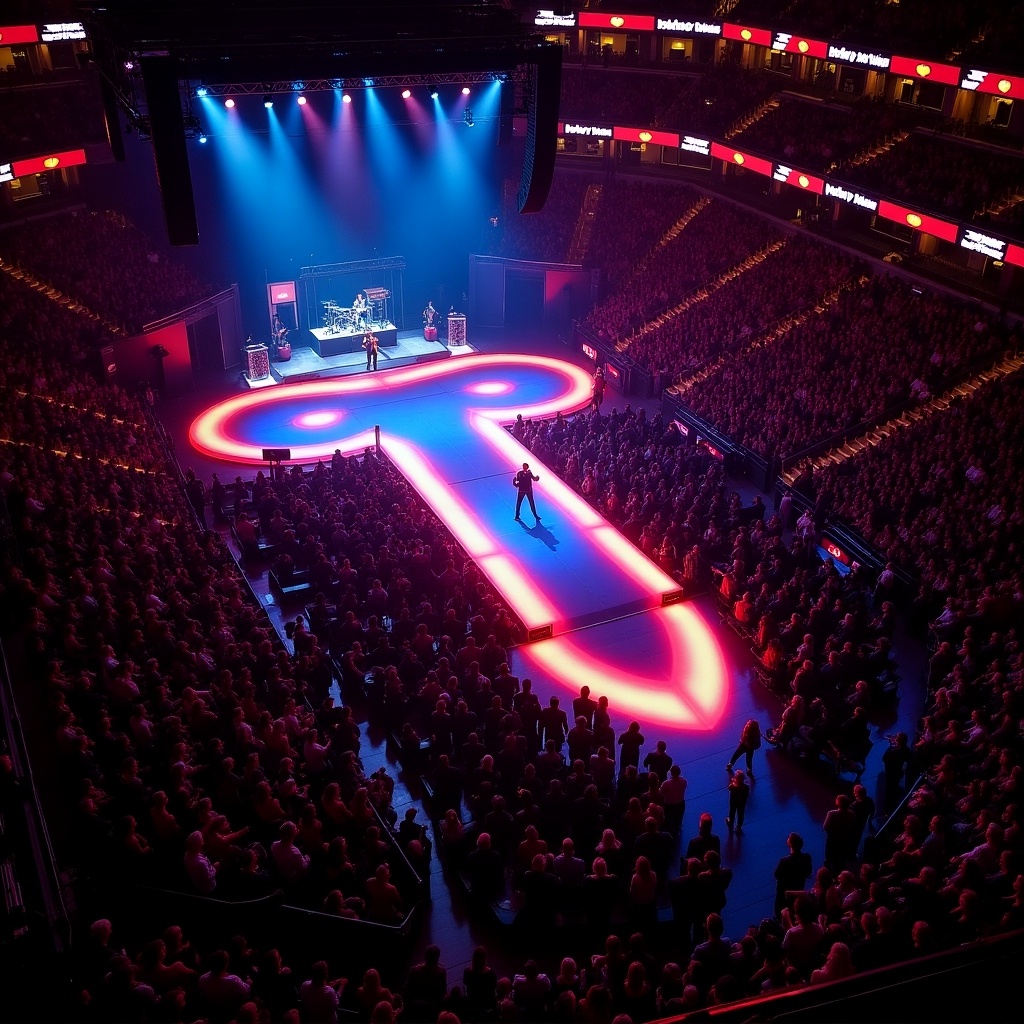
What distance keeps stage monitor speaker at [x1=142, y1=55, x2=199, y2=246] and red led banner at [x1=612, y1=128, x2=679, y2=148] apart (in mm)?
20540

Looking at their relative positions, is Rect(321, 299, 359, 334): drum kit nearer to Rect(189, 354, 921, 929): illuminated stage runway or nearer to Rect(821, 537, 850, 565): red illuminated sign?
Rect(189, 354, 921, 929): illuminated stage runway

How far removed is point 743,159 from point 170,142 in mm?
19984

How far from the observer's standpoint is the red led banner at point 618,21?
32.1 metres

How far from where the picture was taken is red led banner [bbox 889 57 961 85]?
2353 cm

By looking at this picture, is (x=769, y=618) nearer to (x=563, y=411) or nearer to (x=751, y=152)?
(x=563, y=411)

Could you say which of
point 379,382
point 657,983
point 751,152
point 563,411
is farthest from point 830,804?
point 751,152

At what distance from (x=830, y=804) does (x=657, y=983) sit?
15.9 ft

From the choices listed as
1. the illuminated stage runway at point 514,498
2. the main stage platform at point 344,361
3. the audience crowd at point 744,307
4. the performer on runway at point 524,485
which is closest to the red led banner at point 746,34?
the audience crowd at point 744,307

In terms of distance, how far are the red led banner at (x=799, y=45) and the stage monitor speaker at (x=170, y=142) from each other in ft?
67.4

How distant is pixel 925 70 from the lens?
2433 centimetres

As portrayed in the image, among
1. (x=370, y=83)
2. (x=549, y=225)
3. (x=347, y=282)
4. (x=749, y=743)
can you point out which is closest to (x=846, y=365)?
(x=370, y=83)

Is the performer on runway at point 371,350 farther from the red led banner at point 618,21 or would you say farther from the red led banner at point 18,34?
the red led banner at point 618,21

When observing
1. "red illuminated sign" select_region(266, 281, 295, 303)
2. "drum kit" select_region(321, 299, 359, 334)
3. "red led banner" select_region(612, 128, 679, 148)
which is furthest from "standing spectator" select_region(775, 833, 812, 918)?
"red led banner" select_region(612, 128, 679, 148)

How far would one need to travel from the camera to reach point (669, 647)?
16.1m
